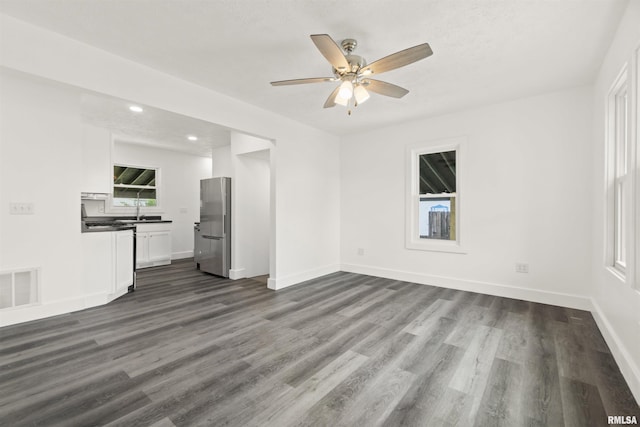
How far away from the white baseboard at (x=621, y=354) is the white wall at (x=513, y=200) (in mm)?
744

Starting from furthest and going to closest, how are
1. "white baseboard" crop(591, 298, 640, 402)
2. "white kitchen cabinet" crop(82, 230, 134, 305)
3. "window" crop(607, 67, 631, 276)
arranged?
"white kitchen cabinet" crop(82, 230, 134, 305)
"window" crop(607, 67, 631, 276)
"white baseboard" crop(591, 298, 640, 402)

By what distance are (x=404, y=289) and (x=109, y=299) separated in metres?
3.95

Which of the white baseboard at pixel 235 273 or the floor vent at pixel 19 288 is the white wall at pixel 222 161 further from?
Result: the floor vent at pixel 19 288

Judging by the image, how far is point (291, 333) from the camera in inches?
106

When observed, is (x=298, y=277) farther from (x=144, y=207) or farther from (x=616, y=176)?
(x=144, y=207)

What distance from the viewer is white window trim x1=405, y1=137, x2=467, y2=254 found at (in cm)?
413

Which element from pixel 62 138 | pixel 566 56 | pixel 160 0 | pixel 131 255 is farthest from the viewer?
pixel 131 255

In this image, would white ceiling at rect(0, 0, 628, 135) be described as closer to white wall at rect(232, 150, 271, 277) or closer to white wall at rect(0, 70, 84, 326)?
white wall at rect(0, 70, 84, 326)

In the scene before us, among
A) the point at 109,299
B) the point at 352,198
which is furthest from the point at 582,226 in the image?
the point at 109,299

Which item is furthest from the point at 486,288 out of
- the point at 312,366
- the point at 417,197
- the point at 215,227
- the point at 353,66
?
the point at 215,227

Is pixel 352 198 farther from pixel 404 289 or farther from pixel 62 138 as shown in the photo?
pixel 62 138

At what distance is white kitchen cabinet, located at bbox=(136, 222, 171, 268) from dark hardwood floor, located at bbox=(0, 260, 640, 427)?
2.60 metres

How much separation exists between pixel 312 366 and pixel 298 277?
250 cm

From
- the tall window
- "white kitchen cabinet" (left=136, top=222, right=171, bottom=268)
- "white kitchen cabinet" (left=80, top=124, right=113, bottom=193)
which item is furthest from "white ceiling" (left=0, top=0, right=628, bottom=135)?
"white kitchen cabinet" (left=136, top=222, right=171, bottom=268)
